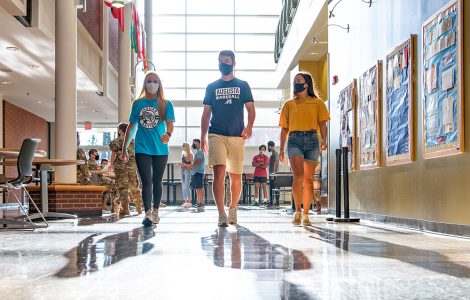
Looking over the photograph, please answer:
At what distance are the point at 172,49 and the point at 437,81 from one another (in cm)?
2324

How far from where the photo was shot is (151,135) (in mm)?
6809

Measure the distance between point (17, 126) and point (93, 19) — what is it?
19.6 feet

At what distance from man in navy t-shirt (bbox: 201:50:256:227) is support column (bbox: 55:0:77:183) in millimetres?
4623

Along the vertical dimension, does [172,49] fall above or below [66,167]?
above

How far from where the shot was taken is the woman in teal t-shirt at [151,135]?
6805mm

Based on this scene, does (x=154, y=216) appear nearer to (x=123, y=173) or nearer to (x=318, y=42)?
(x=123, y=173)

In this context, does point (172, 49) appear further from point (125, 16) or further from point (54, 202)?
point (54, 202)

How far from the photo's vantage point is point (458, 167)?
5.37 m

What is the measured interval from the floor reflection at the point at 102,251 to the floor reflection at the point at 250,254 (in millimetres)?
427

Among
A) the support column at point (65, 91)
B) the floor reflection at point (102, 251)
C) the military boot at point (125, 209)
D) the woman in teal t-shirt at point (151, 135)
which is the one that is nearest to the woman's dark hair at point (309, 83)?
the woman in teal t-shirt at point (151, 135)

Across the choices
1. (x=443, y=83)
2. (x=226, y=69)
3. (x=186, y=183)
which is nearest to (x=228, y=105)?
(x=226, y=69)

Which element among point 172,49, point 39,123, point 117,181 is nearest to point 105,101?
point 39,123

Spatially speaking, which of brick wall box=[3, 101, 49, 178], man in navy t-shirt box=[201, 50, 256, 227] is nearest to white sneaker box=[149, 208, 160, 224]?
man in navy t-shirt box=[201, 50, 256, 227]

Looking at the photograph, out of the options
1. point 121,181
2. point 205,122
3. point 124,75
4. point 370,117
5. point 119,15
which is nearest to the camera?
point 205,122
